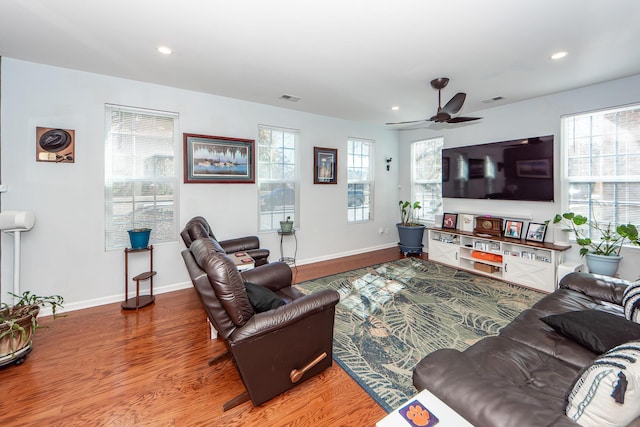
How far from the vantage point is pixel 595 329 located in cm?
159

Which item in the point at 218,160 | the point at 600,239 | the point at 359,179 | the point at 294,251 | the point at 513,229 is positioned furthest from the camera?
the point at 359,179

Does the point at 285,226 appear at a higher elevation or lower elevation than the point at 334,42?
lower

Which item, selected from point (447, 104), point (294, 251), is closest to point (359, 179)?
point (294, 251)

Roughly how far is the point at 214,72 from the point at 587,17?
3.45 meters

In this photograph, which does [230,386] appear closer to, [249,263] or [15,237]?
[249,263]

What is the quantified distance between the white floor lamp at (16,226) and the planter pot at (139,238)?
2.83ft

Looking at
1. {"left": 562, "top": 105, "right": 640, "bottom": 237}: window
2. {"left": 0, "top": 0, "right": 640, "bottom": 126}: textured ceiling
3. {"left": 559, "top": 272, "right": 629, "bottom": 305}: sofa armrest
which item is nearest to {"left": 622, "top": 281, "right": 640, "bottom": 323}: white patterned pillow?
{"left": 559, "top": 272, "right": 629, "bottom": 305}: sofa armrest

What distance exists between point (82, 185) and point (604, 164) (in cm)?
654

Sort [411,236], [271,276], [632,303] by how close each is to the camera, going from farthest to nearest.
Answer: [411,236], [271,276], [632,303]

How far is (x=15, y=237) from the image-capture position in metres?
2.76

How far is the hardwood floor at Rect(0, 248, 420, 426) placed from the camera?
1.75m

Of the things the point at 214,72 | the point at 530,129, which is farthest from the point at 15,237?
the point at 530,129

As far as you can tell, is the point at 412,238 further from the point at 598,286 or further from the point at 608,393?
the point at 608,393

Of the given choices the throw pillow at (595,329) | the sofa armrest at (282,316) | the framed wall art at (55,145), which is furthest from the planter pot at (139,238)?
the throw pillow at (595,329)
